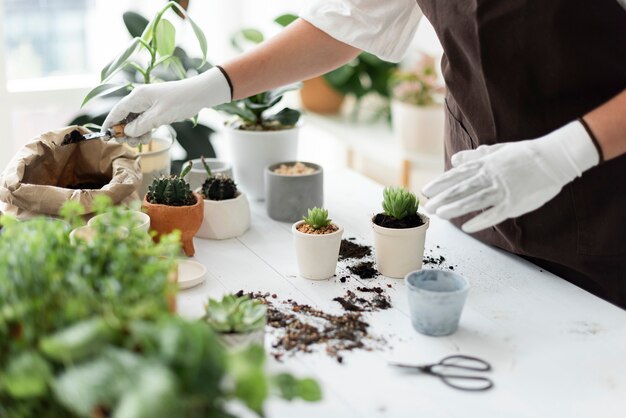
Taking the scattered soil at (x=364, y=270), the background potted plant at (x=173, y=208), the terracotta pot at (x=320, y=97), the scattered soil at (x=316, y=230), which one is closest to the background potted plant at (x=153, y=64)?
the background potted plant at (x=173, y=208)

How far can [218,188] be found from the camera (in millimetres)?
1662

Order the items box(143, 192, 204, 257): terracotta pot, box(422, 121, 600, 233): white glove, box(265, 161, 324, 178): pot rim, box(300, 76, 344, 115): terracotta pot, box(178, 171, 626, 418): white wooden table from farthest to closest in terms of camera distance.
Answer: box(300, 76, 344, 115): terracotta pot
box(265, 161, 324, 178): pot rim
box(143, 192, 204, 257): terracotta pot
box(422, 121, 600, 233): white glove
box(178, 171, 626, 418): white wooden table

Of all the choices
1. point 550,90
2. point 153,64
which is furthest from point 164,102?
point 550,90

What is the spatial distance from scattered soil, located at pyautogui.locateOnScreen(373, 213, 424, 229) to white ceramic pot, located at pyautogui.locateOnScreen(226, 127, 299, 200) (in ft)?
1.57

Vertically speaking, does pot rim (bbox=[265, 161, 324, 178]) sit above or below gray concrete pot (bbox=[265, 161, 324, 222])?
above

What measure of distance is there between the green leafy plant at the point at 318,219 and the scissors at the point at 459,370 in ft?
1.23

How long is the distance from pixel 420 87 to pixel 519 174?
172 cm

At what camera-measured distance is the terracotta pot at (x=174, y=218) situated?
1502 mm

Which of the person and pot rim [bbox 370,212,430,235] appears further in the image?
pot rim [bbox 370,212,430,235]

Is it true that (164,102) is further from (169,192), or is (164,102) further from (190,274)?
(190,274)

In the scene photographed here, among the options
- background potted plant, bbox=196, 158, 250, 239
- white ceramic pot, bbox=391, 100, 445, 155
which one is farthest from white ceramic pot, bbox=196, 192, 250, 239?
white ceramic pot, bbox=391, 100, 445, 155

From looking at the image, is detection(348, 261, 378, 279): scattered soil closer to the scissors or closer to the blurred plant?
the scissors

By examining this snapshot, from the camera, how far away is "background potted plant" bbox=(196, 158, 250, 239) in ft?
5.41

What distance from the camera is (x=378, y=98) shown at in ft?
11.1
